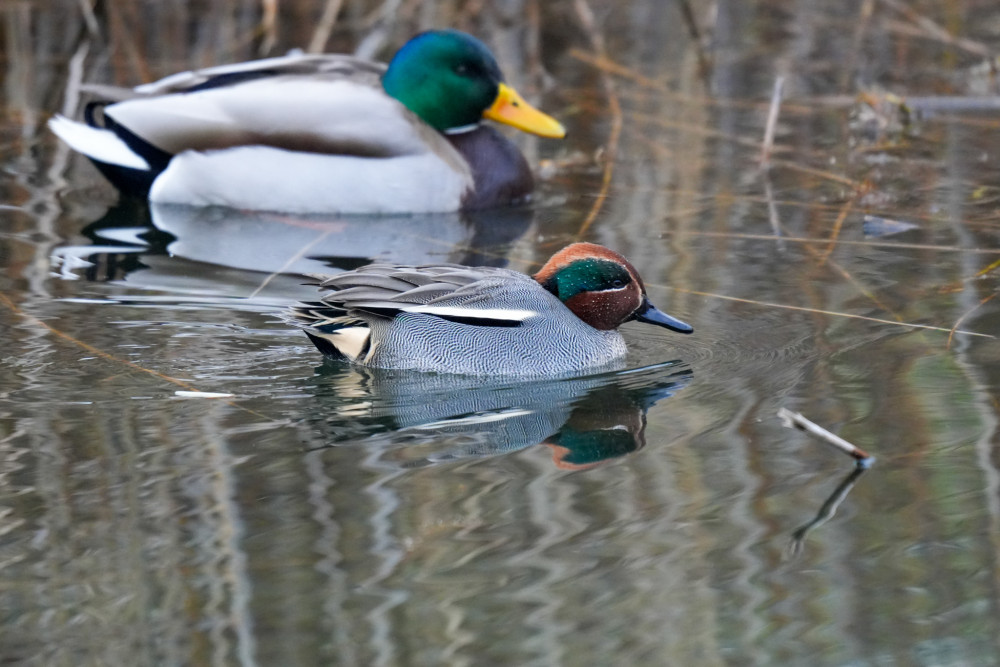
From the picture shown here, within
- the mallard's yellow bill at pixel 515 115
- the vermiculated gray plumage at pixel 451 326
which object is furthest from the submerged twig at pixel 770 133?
the vermiculated gray plumage at pixel 451 326

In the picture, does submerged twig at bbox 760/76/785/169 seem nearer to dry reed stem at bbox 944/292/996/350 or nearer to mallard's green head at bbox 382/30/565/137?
mallard's green head at bbox 382/30/565/137

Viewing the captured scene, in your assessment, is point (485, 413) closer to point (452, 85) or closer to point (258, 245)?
point (258, 245)

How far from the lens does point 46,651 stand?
10.7 feet

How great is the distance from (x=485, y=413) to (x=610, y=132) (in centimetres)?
495

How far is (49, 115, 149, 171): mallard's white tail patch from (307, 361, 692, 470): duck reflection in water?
10.9 ft

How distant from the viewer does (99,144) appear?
8164 millimetres

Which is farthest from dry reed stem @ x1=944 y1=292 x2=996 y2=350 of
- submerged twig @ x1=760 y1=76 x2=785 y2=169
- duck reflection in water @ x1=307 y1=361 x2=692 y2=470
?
submerged twig @ x1=760 y1=76 x2=785 y2=169

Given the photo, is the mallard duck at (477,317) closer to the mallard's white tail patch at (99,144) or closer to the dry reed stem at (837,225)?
the dry reed stem at (837,225)

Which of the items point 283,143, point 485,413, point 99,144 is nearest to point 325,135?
point 283,143

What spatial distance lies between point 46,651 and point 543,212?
5.06m

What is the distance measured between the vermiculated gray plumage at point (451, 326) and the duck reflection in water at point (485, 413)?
0.19 ft

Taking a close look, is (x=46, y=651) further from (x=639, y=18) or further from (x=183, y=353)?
(x=639, y=18)

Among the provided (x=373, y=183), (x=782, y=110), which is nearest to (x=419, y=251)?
(x=373, y=183)

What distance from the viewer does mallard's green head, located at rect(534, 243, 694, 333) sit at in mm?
5348
